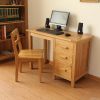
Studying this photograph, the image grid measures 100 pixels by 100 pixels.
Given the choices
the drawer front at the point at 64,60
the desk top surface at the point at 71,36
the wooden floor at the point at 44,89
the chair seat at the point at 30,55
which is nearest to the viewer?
the wooden floor at the point at 44,89

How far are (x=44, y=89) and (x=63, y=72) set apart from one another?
15.8 inches

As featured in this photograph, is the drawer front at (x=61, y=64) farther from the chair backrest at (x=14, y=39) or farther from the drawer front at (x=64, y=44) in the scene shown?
the chair backrest at (x=14, y=39)

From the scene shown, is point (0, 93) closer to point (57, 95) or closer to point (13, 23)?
point (57, 95)

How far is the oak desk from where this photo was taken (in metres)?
2.75

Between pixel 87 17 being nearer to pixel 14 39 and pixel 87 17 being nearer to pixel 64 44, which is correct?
pixel 64 44

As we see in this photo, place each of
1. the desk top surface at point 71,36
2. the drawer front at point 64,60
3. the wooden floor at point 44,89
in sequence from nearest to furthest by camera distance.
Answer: the wooden floor at point 44,89 → the desk top surface at point 71,36 → the drawer front at point 64,60

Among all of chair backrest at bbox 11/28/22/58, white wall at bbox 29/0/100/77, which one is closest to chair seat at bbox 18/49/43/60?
chair backrest at bbox 11/28/22/58

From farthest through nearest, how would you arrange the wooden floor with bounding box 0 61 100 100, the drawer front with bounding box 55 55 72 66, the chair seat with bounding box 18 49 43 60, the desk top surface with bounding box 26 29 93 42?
the chair seat with bounding box 18 49 43 60 → the drawer front with bounding box 55 55 72 66 → the desk top surface with bounding box 26 29 93 42 → the wooden floor with bounding box 0 61 100 100

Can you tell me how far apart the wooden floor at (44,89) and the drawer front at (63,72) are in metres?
0.14

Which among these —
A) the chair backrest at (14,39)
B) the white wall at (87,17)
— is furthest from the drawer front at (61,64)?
the chair backrest at (14,39)

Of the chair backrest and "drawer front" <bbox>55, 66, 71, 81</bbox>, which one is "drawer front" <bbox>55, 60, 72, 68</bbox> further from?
the chair backrest

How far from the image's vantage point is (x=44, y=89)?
2820 millimetres

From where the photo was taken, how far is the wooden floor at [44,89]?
262 cm

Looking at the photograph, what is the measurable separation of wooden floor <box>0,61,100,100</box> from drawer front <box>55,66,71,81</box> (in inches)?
5.4
